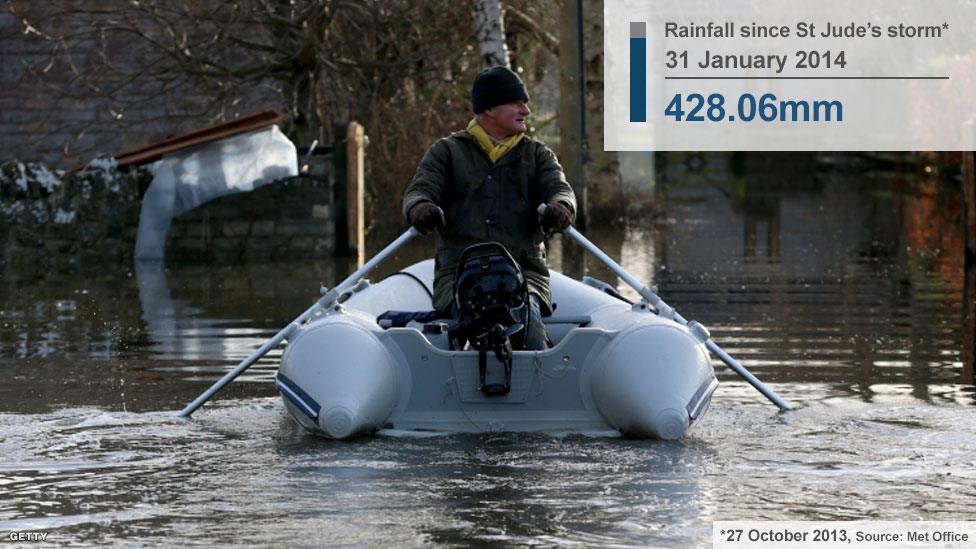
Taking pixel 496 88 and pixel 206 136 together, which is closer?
pixel 496 88

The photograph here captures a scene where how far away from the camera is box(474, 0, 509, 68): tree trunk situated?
77.0 ft

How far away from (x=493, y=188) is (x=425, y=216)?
1.52 ft

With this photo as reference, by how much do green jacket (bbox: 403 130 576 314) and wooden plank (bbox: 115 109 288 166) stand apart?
1156cm

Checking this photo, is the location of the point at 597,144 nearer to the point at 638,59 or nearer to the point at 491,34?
the point at 638,59

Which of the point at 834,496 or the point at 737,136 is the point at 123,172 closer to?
the point at 834,496

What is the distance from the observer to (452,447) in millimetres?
8477

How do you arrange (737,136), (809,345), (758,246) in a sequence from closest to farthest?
(809,345)
(758,246)
(737,136)

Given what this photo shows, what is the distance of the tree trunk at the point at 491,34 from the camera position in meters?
23.5

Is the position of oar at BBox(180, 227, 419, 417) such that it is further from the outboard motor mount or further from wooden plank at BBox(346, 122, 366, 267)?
wooden plank at BBox(346, 122, 366, 267)

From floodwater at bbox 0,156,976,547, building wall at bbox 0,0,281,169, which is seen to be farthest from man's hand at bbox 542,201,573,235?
building wall at bbox 0,0,281,169

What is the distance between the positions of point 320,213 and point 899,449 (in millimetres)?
13627

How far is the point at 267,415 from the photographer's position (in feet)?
31.8

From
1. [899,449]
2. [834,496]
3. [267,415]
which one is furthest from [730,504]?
[267,415]

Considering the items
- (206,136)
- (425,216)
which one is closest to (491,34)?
(206,136)
